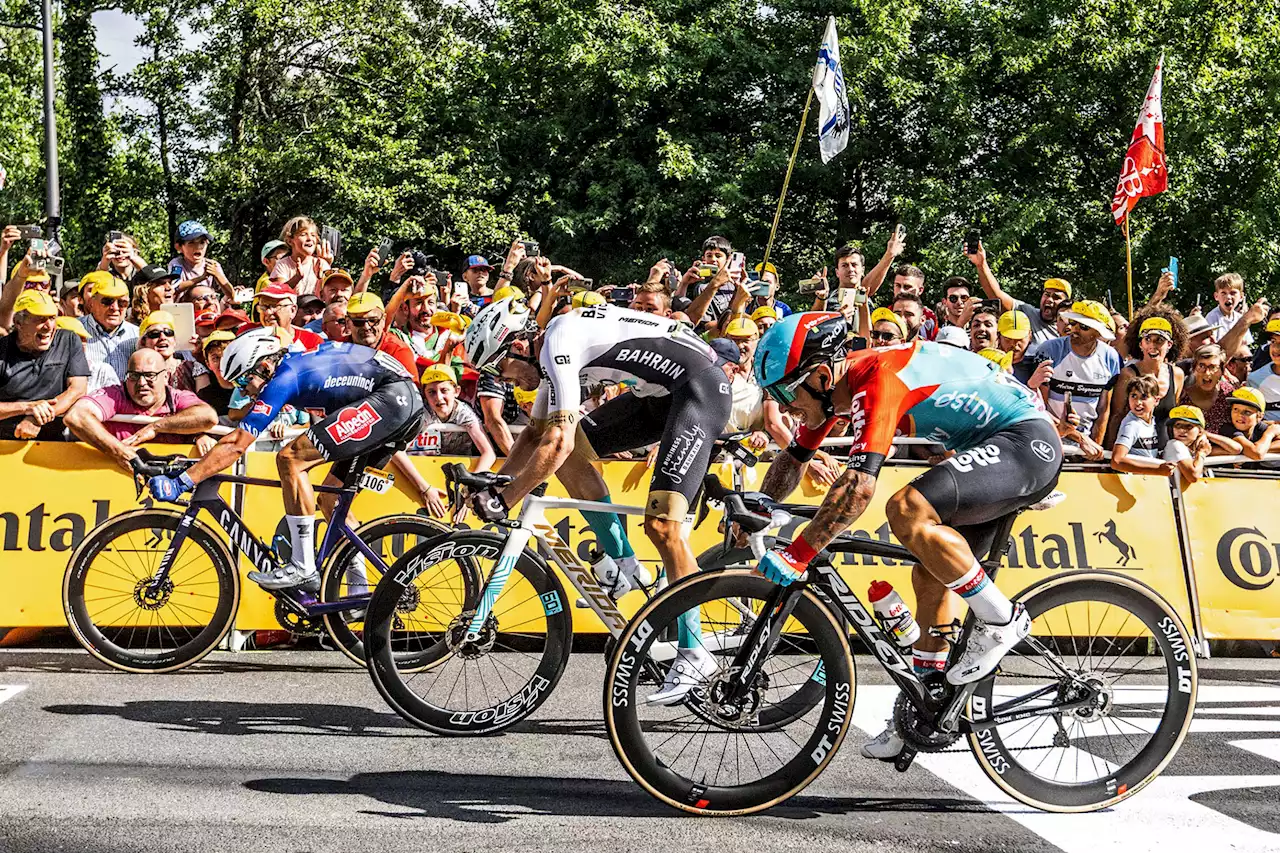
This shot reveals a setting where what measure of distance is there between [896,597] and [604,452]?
76.4 inches

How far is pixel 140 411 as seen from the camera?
344 inches

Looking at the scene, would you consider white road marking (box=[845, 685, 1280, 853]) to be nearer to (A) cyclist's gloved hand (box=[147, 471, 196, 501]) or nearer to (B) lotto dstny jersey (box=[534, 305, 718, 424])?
(B) lotto dstny jersey (box=[534, 305, 718, 424])

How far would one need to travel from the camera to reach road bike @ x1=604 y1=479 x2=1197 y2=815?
15.9 feet

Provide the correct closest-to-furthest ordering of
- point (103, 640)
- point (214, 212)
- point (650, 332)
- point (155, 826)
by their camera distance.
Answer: point (155, 826) → point (650, 332) → point (103, 640) → point (214, 212)

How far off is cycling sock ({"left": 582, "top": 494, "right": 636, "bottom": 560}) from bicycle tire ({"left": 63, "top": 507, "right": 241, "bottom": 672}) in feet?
7.56

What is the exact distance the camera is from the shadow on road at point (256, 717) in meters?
6.18

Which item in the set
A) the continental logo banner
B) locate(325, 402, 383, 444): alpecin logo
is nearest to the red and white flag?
the continental logo banner

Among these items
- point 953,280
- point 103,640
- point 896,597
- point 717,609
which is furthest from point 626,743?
point 953,280

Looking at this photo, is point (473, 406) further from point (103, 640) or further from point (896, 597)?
point (896, 597)

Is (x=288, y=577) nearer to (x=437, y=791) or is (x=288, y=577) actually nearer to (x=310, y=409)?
(x=310, y=409)

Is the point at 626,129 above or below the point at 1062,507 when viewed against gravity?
above

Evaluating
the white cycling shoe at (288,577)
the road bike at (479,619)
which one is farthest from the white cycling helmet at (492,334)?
the white cycling shoe at (288,577)

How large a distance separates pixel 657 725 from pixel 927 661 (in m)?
1.08

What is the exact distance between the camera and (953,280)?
1259 cm
